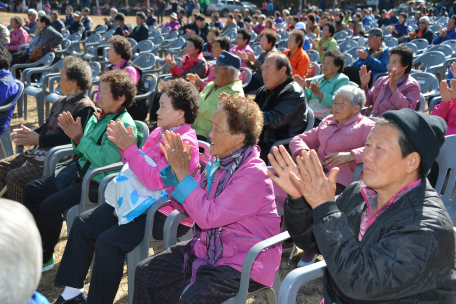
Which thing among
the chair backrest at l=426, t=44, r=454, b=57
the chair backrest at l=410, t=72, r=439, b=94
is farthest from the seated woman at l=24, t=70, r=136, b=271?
the chair backrest at l=426, t=44, r=454, b=57

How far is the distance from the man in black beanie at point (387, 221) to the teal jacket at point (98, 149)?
5.46 feet

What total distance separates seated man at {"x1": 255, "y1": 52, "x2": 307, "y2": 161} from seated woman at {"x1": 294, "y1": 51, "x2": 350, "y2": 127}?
74 centimetres

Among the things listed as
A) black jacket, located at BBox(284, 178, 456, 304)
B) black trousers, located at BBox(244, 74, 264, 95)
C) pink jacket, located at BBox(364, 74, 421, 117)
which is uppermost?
black jacket, located at BBox(284, 178, 456, 304)

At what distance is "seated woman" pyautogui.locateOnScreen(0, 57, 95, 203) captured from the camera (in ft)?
11.1

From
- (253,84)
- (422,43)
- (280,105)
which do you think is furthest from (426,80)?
(422,43)

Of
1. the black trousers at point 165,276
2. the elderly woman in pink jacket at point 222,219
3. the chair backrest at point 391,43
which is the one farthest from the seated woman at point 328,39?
the black trousers at point 165,276

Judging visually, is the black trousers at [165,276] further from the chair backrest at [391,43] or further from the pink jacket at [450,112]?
the chair backrest at [391,43]

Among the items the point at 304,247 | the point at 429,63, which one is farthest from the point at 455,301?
the point at 429,63

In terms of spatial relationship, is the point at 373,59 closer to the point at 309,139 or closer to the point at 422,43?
the point at 309,139

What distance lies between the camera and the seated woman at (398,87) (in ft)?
12.6

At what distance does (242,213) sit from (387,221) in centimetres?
70

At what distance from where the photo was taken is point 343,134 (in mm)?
2977

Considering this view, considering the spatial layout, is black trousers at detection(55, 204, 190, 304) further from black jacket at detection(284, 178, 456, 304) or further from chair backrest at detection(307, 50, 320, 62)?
chair backrest at detection(307, 50, 320, 62)

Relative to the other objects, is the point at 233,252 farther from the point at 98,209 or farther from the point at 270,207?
the point at 98,209
